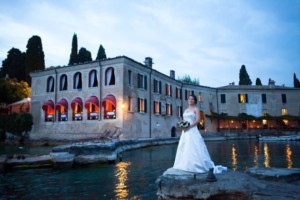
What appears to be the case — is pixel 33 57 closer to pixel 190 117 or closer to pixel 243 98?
pixel 243 98

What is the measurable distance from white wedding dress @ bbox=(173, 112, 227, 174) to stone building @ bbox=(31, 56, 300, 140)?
64.2ft

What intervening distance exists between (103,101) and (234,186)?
22830 mm

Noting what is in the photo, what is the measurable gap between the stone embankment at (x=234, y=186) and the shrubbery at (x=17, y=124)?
30.1 metres

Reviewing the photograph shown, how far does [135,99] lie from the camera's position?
28562 millimetres

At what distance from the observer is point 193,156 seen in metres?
6.19

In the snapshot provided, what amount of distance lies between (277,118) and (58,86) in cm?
3678

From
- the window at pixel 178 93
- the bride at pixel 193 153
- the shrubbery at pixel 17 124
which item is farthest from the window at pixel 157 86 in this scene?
the bride at pixel 193 153

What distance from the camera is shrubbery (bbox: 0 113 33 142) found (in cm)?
3170

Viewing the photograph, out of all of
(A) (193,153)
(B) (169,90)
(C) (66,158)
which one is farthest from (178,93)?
(A) (193,153)

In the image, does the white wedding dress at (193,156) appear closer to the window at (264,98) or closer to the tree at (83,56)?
the tree at (83,56)

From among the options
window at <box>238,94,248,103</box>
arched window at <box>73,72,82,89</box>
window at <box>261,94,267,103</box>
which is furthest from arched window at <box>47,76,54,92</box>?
window at <box>261,94,267,103</box>

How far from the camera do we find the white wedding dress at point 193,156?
6.15 m

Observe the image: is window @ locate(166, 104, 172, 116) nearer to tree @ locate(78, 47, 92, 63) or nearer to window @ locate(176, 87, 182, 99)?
window @ locate(176, 87, 182, 99)

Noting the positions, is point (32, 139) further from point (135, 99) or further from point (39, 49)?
point (39, 49)
